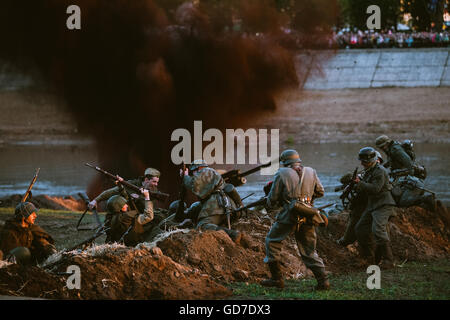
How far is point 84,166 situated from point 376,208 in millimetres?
18965

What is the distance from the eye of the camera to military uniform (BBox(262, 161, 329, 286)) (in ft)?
29.9

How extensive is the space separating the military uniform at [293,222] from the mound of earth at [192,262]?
0.73m

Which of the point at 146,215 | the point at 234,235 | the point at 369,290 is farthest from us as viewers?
the point at 146,215

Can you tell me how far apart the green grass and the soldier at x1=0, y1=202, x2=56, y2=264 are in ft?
8.58

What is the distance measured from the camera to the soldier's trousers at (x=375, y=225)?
10891mm

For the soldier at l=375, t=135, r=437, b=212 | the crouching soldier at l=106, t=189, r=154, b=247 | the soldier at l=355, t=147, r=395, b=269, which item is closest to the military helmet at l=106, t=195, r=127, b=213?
the crouching soldier at l=106, t=189, r=154, b=247

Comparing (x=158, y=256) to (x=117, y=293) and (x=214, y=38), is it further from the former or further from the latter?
(x=214, y=38)

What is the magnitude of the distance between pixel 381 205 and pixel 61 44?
1354cm

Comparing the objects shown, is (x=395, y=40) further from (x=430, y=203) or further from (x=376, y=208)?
(x=376, y=208)

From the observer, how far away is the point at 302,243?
922 cm

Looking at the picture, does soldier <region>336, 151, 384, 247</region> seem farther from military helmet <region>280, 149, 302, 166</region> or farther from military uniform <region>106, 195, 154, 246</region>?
military uniform <region>106, 195, 154, 246</region>

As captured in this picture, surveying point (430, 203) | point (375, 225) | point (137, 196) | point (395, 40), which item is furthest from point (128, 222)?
point (395, 40)

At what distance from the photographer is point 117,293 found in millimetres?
8609
